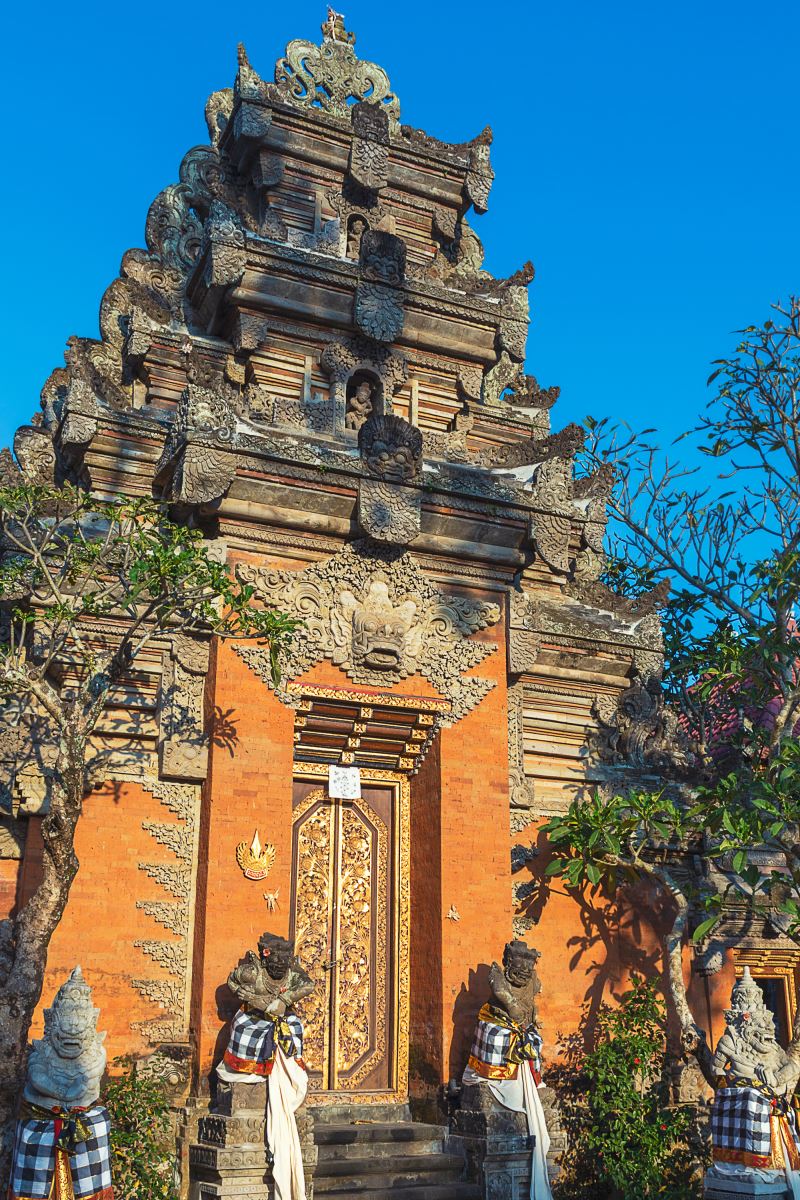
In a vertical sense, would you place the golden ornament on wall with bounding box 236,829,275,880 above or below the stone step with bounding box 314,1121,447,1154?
above

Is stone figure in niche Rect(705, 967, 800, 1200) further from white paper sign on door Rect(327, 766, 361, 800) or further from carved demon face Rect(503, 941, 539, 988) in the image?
white paper sign on door Rect(327, 766, 361, 800)

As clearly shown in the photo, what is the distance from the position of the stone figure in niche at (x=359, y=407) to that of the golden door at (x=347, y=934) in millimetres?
5009

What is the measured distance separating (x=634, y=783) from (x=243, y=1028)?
5702 mm

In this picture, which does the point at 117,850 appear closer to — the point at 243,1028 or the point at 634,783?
the point at 243,1028

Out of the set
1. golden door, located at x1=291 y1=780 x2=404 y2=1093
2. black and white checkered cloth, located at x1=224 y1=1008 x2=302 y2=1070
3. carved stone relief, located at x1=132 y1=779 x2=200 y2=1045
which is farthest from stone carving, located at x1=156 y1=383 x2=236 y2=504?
black and white checkered cloth, located at x1=224 y1=1008 x2=302 y2=1070

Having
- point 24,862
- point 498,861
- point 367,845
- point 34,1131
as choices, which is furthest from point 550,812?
point 34,1131

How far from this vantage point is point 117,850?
34.7 feet

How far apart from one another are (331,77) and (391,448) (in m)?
7.53

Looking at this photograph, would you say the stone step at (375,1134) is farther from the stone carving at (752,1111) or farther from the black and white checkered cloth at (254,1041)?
the stone carving at (752,1111)

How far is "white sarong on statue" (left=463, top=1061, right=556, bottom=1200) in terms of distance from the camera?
1034 centimetres

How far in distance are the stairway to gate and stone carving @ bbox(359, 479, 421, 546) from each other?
558 centimetres

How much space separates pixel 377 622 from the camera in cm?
1201

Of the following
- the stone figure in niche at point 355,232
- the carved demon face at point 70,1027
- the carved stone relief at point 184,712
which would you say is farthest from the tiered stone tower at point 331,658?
the carved demon face at point 70,1027

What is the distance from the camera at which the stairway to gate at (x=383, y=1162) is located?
1010cm
